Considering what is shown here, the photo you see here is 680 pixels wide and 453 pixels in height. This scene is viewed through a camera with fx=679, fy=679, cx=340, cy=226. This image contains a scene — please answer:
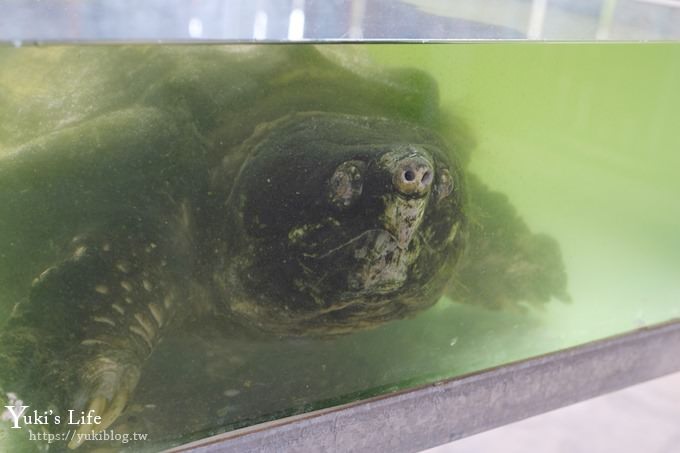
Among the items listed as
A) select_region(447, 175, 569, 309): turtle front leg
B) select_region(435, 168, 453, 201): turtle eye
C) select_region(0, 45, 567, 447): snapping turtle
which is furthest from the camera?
select_region(447, 175, 569, 309): turtle front leg

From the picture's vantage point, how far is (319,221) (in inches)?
38.9

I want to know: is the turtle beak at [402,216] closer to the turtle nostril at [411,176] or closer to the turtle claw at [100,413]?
the turtle nostril at [411,176]

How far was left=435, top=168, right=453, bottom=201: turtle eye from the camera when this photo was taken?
1053mm

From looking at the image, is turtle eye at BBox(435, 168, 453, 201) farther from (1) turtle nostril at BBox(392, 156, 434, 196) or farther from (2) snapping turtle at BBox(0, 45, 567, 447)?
(1) turtle nostril at BBox(392, 156, 434, 196)

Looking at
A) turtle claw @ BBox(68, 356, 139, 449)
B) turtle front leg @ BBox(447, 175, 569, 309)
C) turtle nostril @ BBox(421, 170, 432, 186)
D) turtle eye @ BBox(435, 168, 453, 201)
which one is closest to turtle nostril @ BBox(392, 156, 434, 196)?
turtle nostril @ BBox(421, 170, 432, 186)

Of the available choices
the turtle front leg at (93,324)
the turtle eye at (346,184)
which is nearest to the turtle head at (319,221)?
the turtle eye at (346,184)

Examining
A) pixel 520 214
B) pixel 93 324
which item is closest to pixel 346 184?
pixel 93 324

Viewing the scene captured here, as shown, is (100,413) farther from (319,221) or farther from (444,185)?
(444,185)

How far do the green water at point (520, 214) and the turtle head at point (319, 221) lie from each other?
10 cm

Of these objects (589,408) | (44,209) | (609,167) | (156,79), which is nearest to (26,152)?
(44,209)

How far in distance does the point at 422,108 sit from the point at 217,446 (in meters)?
0.64

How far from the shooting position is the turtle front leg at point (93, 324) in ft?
2.92

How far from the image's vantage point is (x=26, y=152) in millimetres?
845

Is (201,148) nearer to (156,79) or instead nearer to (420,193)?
(156,79)
